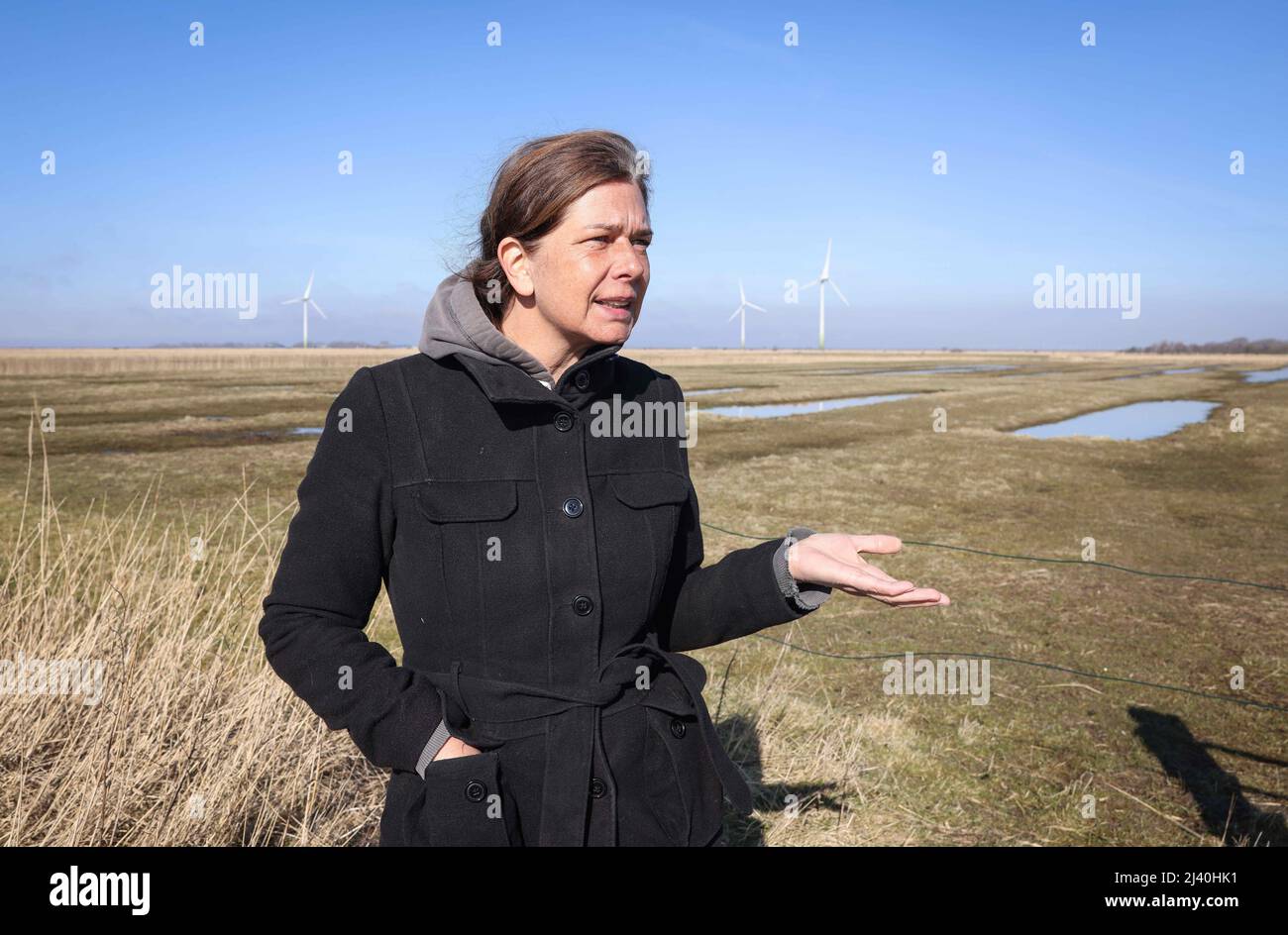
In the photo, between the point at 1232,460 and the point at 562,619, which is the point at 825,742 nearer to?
the point at 562,619

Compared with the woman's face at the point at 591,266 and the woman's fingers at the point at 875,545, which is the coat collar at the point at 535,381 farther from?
the woman's fingers at the point at 875,545

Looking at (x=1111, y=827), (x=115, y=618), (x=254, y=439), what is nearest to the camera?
(x=115, y=618)

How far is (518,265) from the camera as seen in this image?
199cm

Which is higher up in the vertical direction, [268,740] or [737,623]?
[737,623]

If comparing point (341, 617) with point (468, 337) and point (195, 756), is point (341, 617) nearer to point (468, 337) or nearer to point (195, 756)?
point (468, 337)

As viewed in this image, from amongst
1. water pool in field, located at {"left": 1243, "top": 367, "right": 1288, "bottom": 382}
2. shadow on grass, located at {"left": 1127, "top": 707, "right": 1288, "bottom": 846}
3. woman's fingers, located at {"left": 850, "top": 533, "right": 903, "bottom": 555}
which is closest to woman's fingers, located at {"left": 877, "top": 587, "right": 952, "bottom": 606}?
woman's fingers, located at {"left": 850, "top": 533, "right": 903, "bottom": 555}

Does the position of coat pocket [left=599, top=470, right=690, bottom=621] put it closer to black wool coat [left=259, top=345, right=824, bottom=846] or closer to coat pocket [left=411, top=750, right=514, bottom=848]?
black wool coat [left=259, top=345, right=824, bottom=846]

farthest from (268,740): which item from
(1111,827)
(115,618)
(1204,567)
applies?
(1204,567)

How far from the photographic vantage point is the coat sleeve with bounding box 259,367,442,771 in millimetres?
1739

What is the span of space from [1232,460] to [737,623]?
2320 cm

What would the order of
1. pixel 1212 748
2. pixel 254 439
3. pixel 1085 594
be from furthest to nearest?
pixel 254 439
pixel 1085 594
pixel 1212 748

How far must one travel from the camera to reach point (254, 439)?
896 inches

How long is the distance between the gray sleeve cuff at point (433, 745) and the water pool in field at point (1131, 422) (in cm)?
2600

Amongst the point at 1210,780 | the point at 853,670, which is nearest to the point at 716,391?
the point at 853,670
